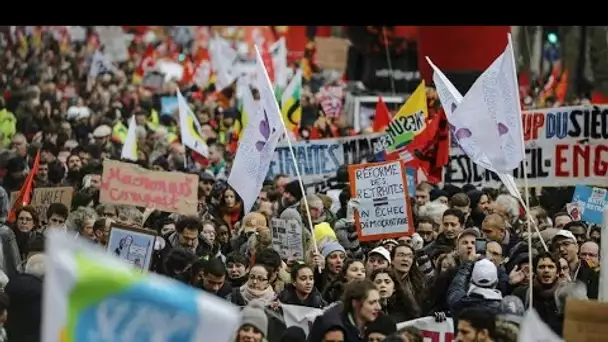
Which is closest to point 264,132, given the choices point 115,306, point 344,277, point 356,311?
point 344,277

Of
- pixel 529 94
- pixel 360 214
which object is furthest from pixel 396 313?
pixel 529 94

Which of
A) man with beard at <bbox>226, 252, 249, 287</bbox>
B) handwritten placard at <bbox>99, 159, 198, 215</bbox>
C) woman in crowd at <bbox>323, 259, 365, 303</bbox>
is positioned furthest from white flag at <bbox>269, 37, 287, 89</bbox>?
woman in crowd at <bbox>323, 259, 365, 303</bbox>

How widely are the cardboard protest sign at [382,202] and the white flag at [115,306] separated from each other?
7.04 meters

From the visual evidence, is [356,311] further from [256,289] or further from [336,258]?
[336,258]

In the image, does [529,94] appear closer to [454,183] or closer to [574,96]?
[574,96]

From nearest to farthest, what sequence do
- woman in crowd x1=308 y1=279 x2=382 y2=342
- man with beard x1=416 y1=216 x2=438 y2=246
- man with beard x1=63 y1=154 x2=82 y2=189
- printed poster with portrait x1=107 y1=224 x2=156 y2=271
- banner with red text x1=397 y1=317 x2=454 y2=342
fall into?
woman in crowd x1=308 y1=279 x2=382 y2=342 < banner with red text x1=397 y1=317 x2=454 y2=342 < printed poster with portrait x1=107 y1=224 x2=156 y2=271 < man with beard x1=416 y1=216 x2=438 y2=246 < man with beard x1=63 y1=154 x2=82 y2=189

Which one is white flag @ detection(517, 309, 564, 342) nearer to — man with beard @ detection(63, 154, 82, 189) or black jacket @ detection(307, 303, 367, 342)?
black jacket @ detection(307, 303, 367, 342)

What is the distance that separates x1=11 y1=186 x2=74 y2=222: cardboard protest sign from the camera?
1498 cm

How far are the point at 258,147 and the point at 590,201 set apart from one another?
2825 mm

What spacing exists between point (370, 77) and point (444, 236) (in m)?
20.7

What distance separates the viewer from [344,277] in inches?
446

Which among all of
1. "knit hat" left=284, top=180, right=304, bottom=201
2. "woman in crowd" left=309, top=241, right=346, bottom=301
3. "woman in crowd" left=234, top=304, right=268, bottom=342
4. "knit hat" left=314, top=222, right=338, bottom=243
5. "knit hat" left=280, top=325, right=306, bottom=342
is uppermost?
"knit hat" left=284, top=180, right=304, bottom=201

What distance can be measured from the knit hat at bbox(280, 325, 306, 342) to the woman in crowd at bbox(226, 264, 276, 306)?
3.89 ft

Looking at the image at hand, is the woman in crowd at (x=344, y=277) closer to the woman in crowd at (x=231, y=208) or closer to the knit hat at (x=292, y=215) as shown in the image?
the knit hat at (x=292, y=215)
